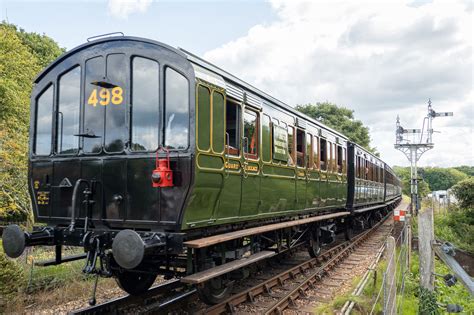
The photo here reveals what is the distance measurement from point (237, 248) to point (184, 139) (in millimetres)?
2251

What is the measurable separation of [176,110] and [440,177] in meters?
116

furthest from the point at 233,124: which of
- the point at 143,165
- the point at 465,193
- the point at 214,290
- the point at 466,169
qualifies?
the point at 466,169

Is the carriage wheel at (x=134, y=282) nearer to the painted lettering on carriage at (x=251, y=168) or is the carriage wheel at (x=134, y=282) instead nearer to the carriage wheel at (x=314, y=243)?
the painted lettering on carriage at (x=251, y=168)

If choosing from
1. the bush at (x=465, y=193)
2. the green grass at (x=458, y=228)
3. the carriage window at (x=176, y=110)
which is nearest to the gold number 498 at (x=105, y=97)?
the carriage window at (x=176, y=110)

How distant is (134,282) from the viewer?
6332 millimetres

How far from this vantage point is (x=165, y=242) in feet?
15.6

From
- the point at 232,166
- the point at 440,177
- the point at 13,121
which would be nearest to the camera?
the point at 232,166

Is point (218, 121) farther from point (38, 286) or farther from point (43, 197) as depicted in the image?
point (38, 286)

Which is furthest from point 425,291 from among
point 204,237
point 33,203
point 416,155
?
point 416,155

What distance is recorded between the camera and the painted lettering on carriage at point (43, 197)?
229 inches

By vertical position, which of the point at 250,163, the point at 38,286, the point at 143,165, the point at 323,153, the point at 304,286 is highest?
the point at 323,153

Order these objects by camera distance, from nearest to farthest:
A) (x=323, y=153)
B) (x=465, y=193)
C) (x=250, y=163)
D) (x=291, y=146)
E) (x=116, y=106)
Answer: (x=116, y=106) < (x=250, y=163) < (x=291, y=146) < (x=323, y=153) < (x=465, y=193)

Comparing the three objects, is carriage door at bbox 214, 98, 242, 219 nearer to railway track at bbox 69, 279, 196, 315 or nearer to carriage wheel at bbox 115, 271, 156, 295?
railway track at bbox 69, 279, 196, 315

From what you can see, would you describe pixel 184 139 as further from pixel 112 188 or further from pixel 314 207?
pixel 314 207
